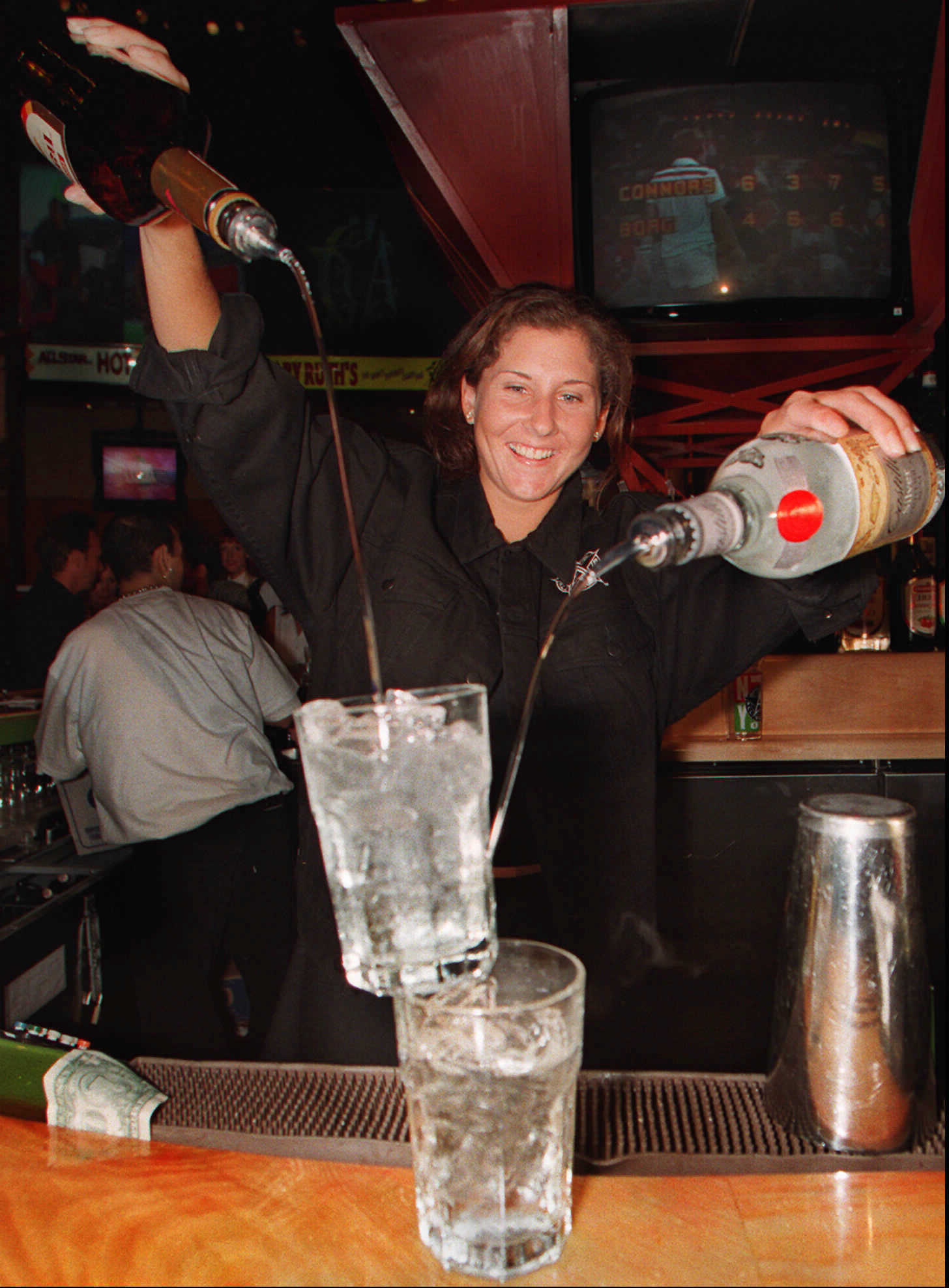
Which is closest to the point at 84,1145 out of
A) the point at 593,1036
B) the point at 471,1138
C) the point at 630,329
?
the point at 471,1138

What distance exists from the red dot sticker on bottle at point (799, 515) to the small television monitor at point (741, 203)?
5.31ft

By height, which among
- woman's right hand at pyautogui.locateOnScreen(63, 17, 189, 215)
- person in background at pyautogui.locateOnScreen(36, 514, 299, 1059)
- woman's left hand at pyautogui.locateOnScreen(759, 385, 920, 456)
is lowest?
person in background at pyautogui.locateOnScreen(36, 514, 299, 1059)

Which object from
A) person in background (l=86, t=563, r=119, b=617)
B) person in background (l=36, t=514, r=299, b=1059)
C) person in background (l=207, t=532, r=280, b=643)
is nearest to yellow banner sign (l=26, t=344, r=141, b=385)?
person in background (l=207, t=532, r=280, b=643)

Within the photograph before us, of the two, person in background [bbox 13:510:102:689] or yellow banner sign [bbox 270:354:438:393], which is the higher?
yellow banner sign [bbox 270:354:438:393]

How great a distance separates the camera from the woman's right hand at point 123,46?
0.93m

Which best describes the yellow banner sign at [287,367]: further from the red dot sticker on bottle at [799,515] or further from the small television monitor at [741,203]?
the red dot sticker on bottle at [799,515]

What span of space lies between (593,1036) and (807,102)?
81.5 inches

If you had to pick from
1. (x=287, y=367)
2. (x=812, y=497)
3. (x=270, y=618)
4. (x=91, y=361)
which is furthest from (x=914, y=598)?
(x=91, y=361)

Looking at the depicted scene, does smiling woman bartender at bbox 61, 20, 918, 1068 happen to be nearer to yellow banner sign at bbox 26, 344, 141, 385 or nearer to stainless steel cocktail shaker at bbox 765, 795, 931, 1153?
stainless steel cocktail shaker at bbox 765, 795, 931, 1153

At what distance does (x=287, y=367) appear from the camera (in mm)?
5418

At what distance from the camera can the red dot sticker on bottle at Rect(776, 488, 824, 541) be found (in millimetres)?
845

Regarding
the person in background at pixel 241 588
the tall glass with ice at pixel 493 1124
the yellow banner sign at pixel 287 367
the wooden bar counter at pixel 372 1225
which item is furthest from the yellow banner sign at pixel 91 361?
the tall glass with ice at pixel 493 1124

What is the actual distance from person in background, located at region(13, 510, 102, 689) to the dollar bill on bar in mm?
3356

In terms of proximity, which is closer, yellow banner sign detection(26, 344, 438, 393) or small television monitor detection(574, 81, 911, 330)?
small television monitor detection(574, 81, 911, 330)
